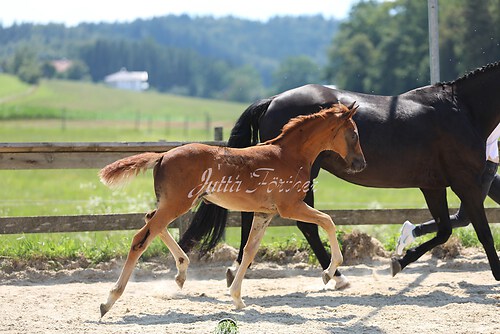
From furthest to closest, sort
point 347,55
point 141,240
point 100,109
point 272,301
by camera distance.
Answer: point 100,109, point 347,55, point 272,301, point 141,240

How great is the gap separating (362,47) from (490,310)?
7032 centimetres

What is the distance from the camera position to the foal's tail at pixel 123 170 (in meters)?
5.56

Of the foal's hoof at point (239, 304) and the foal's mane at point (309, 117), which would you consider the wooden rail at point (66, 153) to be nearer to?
the foal's mane at point (309, 117)

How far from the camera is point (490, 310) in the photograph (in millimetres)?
5719

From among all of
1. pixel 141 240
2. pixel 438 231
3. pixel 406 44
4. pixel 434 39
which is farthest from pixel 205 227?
pixel 406 44

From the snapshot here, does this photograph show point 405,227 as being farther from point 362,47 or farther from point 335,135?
point 362,47

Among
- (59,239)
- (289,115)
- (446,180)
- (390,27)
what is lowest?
(59,239)

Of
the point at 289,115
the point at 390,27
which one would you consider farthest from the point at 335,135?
the point at 390,27

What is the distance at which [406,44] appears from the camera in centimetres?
5966

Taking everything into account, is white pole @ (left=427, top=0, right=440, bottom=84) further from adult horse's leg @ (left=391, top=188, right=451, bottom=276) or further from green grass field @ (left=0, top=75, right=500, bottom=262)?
green grass field @ (left=0, top=75, right=500, bottom=262)

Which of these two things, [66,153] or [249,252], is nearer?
[249,252]

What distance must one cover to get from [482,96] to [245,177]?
8.63 ft

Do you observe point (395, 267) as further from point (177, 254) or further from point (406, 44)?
point (406, 44)

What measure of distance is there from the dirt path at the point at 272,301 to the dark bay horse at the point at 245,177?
0.32 meters
